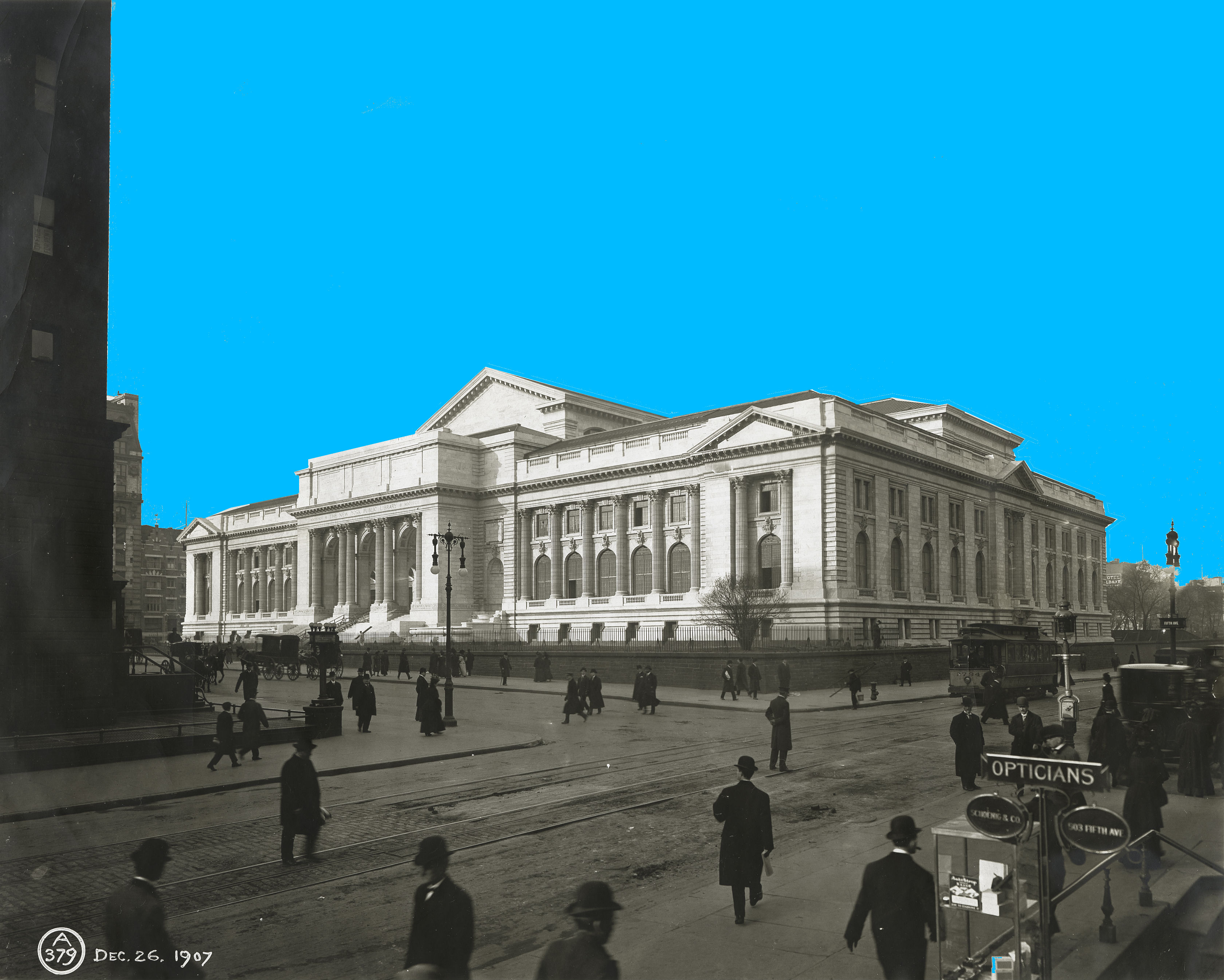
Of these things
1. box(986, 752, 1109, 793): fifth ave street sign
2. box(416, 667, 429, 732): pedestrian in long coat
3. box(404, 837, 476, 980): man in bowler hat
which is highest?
box(986, 752, 1109, 793): fifth ave street sign

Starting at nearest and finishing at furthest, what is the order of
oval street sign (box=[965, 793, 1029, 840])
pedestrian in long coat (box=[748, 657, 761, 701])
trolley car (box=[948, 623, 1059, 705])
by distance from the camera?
oval street sign (box=[965, 793, 1029, 840]) < trolley car (box=[948, 623, 1059, 705]) < pedestrian in long coat (box=[748, 657, 761, 701])

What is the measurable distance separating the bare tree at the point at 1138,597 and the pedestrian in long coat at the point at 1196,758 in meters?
76.1

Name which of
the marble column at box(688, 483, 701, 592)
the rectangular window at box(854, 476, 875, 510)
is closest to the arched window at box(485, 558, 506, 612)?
the marble column at box(688, 483, 701, 592)

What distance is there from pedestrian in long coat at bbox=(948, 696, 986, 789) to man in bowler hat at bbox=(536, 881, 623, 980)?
12.3 metres

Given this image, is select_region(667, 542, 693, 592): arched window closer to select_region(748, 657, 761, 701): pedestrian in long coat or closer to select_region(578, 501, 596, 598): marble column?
select_region(578, 501, 596, 598): marble column

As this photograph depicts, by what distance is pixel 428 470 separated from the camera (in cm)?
7600

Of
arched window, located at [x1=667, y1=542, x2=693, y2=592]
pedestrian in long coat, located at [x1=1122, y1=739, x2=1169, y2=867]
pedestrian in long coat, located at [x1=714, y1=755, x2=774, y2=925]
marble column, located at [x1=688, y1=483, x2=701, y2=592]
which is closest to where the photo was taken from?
pedestrian in long coat, located at [x1=714, y1=755, x2=774, y2=925]

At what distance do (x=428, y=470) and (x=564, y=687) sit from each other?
118 ft

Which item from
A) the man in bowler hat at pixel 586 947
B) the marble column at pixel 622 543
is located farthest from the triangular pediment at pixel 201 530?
the man in bowler hat at pixel 586 947

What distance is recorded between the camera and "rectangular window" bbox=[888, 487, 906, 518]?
60062mm

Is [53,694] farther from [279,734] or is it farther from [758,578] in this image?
[758,578]

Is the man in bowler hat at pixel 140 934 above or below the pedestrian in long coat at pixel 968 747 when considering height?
above

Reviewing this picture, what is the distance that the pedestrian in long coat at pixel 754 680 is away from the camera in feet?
125

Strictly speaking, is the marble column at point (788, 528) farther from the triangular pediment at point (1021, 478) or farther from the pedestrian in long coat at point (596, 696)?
the pedestrian in long coat at point (596, 696)
